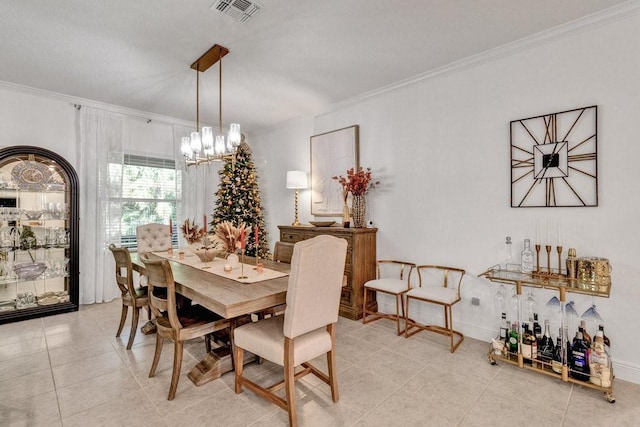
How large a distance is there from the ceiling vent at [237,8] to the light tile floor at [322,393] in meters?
2.87

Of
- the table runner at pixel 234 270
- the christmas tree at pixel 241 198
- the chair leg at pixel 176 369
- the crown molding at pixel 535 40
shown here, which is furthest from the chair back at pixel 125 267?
the crown molding at pixel 535 40

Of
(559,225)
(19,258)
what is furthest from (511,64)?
(19,258)

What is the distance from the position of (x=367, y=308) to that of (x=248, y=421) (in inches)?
85.3

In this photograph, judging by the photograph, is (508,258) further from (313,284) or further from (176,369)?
(176,369)

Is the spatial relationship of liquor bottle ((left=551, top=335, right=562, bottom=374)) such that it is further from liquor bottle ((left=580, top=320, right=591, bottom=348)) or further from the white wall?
the white wall

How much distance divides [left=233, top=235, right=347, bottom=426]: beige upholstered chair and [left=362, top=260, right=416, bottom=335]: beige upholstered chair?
4.47 ft

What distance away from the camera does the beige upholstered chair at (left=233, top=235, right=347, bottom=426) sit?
1.85 metres

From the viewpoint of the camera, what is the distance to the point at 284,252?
3158 mm

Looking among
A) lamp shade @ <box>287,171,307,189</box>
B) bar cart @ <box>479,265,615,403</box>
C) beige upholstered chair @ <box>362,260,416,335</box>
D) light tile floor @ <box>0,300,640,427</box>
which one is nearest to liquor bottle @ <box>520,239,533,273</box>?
bar cart @ <box>479,265,615,403</box>

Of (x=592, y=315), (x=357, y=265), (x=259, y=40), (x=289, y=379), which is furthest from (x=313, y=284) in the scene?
(x=259, y=40)

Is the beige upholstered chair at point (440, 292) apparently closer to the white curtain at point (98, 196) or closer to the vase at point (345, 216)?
the vase at point (345, 216)

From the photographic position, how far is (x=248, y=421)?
194 centimetres

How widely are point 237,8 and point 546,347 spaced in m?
3.65

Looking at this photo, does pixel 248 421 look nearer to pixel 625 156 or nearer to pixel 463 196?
pixel 463 196
